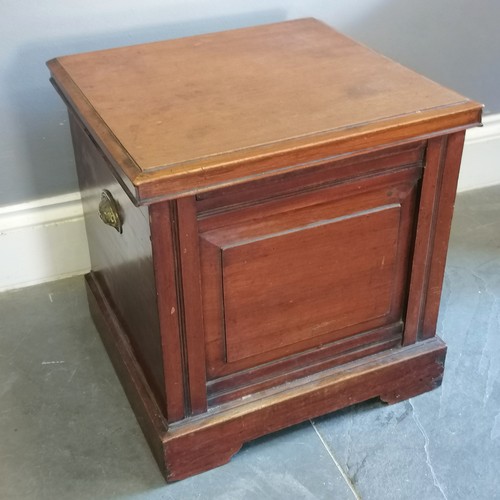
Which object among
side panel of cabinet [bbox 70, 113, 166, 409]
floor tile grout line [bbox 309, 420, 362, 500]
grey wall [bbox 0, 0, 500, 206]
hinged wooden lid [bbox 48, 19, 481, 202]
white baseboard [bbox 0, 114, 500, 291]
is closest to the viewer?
hinged wooden lid [bbox 48, 19, 481, 202]

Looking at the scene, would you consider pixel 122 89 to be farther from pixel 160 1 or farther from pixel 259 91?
pixel 160 1

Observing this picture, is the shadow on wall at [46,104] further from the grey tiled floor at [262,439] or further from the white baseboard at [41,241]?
the grey tiled floor at [262,439]

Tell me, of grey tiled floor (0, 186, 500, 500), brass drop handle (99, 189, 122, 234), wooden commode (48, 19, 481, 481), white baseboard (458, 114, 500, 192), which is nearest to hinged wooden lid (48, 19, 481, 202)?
wooden commode (48, 19, 481, 481)

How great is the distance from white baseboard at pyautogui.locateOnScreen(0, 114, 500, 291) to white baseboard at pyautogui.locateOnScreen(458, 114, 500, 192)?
97 centimetres

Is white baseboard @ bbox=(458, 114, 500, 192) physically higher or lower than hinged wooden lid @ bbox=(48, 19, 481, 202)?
lower

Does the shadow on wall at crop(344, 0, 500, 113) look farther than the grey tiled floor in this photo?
Yes

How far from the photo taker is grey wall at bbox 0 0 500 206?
148 centimetres

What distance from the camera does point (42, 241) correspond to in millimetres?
1677

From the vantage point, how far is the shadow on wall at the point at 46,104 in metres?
1.50

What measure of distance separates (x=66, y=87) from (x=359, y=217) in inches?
19.9

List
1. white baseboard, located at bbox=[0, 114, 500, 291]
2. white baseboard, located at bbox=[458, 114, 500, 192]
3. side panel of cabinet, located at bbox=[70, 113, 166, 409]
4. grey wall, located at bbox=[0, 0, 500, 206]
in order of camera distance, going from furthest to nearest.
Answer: white baseboard, located at bbox=[458, 114, 500, 192] → white baseboard, located at bbox=[0, 114, 500, 291] → grey wall, located at bbox=[0, 0, 500, 206] → side panel of cabinet, located at bbox=[70, 113, 166, 409]

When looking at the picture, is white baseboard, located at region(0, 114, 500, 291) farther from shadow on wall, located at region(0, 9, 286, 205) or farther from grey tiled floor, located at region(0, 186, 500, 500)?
grey tiled floor, located at region(0, 186, 500, 500)

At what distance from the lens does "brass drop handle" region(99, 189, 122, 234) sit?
121 cm

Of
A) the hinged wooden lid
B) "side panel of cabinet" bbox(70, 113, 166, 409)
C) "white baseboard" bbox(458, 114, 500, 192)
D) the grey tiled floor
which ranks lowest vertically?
the grey tiled floor
